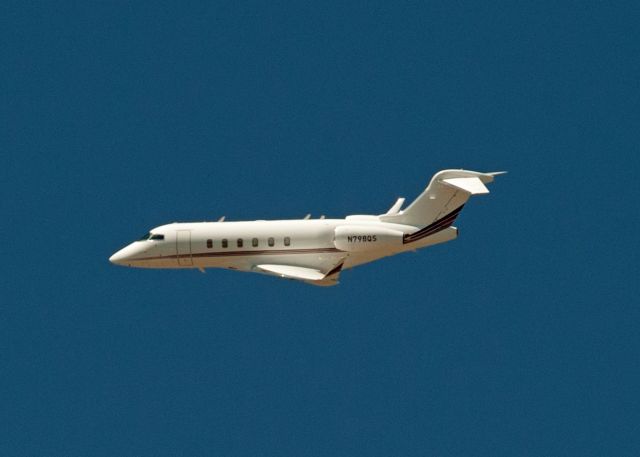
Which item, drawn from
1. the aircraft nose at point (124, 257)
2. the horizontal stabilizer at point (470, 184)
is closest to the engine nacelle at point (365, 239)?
the horizontal stabilizer at point (470, 184)

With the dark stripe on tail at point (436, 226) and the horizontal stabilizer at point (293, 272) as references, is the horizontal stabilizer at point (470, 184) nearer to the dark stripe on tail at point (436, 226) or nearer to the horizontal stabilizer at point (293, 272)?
the dark stripe on tail at point (436, 226)

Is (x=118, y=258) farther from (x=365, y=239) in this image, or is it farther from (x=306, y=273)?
(x=365, y=239)

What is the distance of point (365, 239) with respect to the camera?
35.6 m

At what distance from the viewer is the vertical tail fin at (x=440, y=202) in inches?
1405

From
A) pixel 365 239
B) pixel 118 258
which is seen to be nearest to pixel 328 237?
pixel 365 239

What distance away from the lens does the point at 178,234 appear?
36.6 meters

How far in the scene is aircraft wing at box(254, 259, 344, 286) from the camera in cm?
3466

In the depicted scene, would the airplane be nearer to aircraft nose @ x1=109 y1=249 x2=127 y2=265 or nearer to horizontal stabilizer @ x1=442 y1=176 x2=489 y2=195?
horizontal stabilizer @ x1=442 y1=176 x2=489 y2=195

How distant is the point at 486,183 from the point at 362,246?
4297 mm

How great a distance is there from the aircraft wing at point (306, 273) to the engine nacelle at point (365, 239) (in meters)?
0.73

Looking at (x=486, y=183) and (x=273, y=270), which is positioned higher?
(x=486, y=183)

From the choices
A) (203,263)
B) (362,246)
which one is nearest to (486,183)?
(362,246)

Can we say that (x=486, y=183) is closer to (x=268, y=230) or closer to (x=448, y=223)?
(x=448, y=223)

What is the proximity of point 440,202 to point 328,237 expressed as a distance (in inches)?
143
